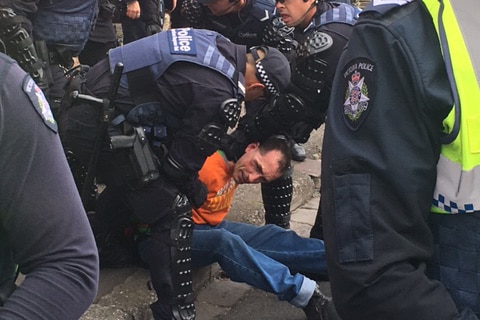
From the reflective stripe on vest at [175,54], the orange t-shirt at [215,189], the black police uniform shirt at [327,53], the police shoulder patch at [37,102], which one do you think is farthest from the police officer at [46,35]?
the police shoulder patch at [37,102]

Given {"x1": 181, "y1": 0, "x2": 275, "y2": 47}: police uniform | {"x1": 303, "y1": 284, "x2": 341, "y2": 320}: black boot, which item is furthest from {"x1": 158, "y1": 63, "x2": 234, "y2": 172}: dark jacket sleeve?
{"x1": 181, "y1": 0, "x2": 275, "y2": 47}: police uniform

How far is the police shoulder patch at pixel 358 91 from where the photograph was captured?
1291 mm

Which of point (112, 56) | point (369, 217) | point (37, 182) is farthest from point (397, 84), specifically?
point (112, 56)

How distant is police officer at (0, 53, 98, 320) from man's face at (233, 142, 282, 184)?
248 cm

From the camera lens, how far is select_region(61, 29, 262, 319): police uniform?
310 centimetres

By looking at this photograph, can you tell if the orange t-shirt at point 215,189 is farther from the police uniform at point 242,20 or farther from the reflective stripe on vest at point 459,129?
the reflective stripe on vest at point 459,129

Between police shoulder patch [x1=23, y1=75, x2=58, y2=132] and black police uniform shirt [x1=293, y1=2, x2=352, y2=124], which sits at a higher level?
police shoulder patch [x1=23, y1=75, x2=58, y2=132]

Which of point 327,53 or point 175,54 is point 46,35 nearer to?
point 175,54

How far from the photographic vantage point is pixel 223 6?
434 cm

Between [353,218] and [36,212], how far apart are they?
1.74 feet

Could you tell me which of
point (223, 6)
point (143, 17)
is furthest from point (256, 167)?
point (143, 17)

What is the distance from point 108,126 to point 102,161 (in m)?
0.21

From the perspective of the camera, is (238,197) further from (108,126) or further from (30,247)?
(30,247)

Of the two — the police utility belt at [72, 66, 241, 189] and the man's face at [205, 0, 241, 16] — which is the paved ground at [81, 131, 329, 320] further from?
the man's face at [205, 0, 241, 16]
